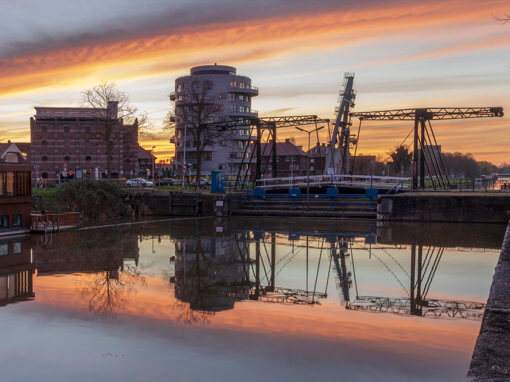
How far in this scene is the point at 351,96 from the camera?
64312mm

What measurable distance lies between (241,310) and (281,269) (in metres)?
6.36

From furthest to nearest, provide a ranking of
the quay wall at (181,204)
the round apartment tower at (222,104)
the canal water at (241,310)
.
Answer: the round apartment tower at (222,104)
the quay wall at (181,204)
the canal water at (241,310)

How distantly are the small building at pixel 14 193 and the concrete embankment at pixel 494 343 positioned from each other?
985 inches

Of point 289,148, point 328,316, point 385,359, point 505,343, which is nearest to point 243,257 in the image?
point 328,316

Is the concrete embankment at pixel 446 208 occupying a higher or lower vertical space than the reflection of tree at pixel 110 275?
higher

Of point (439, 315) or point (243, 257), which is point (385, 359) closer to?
point (439, 315)

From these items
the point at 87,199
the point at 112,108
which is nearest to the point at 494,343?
the point at 87,199

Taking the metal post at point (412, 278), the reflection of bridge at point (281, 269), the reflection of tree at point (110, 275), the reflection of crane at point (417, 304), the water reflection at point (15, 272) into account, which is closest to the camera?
the reflection of crane at point (417, 304)

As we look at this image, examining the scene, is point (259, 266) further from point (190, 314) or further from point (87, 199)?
point (87, 199)

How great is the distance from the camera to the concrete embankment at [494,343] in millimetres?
7289

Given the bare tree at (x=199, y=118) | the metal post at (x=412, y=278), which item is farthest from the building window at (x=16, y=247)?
the bare tree at (x=199, y=118)

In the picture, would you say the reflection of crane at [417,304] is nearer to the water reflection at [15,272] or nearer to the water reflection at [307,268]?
the water reflection at [307,268]

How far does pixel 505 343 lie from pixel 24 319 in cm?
1032

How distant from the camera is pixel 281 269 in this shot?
19297 mm
